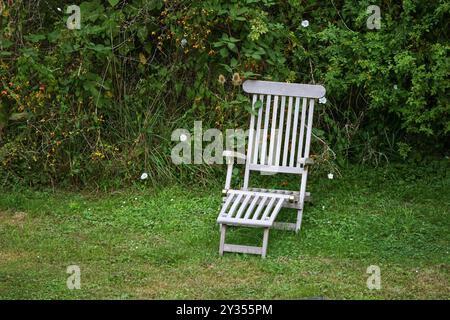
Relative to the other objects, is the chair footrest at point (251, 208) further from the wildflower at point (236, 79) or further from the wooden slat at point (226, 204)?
the wildflower at point (236, 79)

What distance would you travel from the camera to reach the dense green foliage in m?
7.75

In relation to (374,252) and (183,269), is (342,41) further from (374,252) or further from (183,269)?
(183,269)

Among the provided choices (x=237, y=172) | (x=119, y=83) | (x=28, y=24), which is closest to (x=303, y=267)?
(x=237, y=172)

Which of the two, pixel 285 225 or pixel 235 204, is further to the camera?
pixel 285 225

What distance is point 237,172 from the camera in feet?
25.8

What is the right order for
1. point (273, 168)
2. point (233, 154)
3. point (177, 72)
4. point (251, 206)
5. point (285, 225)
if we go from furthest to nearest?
point (177, 72) → point (273, 168) → point (233, 154) → point (285, 225) → point (251, 206)

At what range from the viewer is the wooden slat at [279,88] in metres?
7.31

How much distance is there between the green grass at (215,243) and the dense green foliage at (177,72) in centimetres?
40

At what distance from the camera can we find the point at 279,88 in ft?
24.3

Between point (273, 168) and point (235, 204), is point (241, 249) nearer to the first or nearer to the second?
point (235, 204)

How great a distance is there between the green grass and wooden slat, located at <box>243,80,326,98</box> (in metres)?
1.05

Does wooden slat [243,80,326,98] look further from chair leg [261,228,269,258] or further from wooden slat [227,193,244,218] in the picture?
chair leg [261,228,269,258]

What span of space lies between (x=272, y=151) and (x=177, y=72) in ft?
4.76

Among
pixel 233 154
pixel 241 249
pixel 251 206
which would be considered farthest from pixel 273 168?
pixel 241 249
